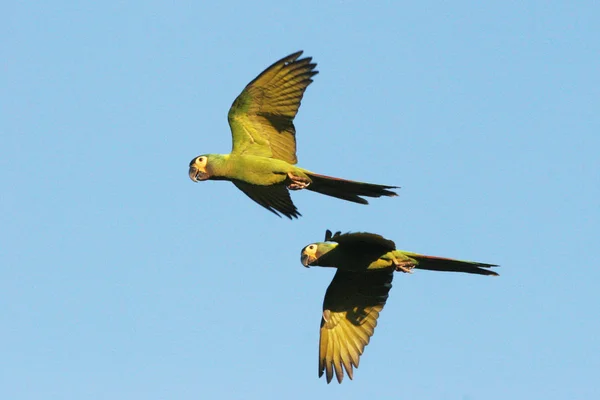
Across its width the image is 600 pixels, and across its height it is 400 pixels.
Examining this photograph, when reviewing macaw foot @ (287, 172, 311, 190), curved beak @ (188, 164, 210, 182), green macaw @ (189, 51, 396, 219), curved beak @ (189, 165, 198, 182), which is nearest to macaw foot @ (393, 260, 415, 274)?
green macaw @ (189, 51, 396, 219)

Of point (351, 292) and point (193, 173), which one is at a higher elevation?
point (193, 173)

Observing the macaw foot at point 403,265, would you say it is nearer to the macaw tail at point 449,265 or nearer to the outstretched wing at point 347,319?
the macaw tail at point 449,265

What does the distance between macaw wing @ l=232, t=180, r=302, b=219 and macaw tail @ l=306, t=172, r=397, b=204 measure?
0.68 m

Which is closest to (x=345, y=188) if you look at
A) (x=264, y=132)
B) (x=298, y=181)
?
(x=298, y=181)

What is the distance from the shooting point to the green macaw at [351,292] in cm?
1667

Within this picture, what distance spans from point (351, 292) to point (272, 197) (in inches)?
81.5

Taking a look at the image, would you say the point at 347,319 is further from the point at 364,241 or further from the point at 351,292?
the point at 364,241

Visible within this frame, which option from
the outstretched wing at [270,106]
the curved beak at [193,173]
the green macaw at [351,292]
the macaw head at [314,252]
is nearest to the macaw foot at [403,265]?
the green macaw at [351,292]

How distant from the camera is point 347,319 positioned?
18.1m

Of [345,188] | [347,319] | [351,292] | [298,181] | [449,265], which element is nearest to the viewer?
[345,188]

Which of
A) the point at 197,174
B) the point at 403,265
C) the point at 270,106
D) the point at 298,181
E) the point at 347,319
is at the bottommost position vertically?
the point at 347,319

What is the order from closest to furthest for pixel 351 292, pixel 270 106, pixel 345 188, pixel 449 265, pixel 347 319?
pixel 345 188
pixel 449 265
pixel 270 106
pixel 351 292
pixel 347 319

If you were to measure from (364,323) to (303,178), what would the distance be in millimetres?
2976

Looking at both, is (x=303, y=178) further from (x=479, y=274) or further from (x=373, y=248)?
(x=479, y=274)
